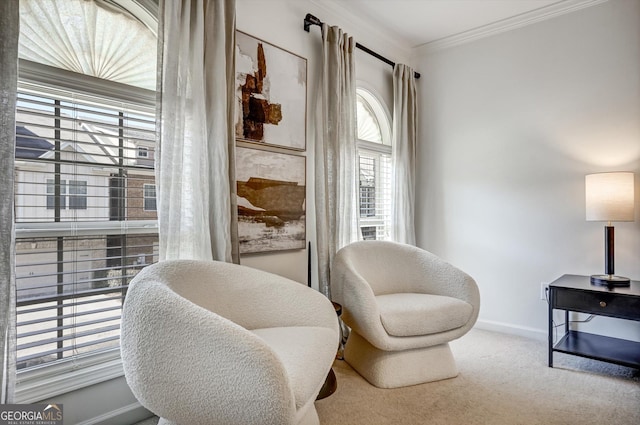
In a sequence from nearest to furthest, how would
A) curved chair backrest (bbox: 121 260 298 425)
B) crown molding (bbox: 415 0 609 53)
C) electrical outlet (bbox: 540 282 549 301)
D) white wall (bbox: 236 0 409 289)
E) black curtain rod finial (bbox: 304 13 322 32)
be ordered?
1. curved chair backrest (bbox: 121 260 298 425)
2. white wall (bbox: 236 0 409 289)
3. black curtain rod finial (bbox: 304 13 322 32)
4. crown molding (bbox: 415 0 609 53)
5. electrical outlet (bbox: 540 282 549 301)

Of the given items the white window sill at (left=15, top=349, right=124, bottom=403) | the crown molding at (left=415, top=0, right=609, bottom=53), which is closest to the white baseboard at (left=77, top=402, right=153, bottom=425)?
the white window sill at (left=15, top=349, right=124, bottom=403)

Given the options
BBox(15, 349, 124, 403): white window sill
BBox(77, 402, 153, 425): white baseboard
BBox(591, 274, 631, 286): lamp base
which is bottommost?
BBox(77, 402, 153, 425): white baseboard

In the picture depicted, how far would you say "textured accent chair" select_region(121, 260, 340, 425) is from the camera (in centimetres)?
116

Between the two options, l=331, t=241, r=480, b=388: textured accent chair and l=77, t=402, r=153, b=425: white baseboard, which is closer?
l=77, t=402, r=153, b=425: white baseboard

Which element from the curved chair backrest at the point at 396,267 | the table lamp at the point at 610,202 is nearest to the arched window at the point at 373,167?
the curved chair backrest at the point at 396,267

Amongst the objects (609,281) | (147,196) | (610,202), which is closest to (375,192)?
(610,202)

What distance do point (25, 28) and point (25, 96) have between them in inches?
11.7

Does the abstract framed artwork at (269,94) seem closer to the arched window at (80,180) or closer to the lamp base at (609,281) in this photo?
the arched window at (80,180)

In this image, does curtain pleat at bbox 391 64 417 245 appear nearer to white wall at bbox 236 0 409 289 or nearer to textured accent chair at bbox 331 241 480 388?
white wall at bbox 236 0 409 289

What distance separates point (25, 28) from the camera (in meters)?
1.66

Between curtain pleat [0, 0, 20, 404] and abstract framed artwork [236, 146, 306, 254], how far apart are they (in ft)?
3.75

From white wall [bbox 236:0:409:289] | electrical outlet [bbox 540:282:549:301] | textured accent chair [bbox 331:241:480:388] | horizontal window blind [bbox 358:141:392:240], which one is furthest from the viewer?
horizontal window blind [bbox 358:141:392:240]

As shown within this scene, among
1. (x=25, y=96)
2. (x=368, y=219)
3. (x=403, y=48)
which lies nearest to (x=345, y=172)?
(x=368, y=219)

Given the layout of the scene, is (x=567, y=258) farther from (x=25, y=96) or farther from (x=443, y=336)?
(x=25, y=96)
